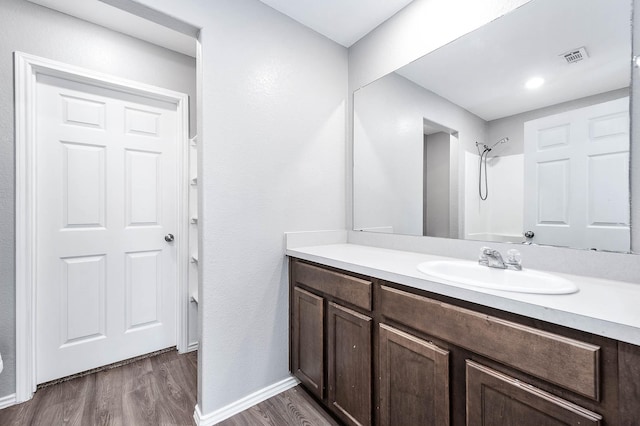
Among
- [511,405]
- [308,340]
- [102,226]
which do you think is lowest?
[308,340]

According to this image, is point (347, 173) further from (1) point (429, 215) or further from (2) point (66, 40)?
(2) point (66, 40)

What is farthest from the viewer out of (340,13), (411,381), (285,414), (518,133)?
(340,13)

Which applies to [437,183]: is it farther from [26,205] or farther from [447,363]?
[26,205]

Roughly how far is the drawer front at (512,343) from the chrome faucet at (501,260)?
1.35 ft

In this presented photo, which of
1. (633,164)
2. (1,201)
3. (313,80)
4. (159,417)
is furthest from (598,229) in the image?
(1,201)

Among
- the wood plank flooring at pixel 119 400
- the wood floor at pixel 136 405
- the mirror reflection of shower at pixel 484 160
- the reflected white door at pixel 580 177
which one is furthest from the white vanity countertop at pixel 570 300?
the wood plank flooring at pixel 119 400

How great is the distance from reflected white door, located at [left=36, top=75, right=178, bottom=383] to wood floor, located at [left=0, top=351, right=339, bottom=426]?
0.72 ft

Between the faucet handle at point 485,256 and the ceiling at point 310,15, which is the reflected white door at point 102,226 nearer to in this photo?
the ceiling at point 310,15

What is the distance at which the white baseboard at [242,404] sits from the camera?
57.9 inches

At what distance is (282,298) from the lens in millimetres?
1774

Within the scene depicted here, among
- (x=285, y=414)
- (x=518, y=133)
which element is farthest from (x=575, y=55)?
(x=285, y=414)

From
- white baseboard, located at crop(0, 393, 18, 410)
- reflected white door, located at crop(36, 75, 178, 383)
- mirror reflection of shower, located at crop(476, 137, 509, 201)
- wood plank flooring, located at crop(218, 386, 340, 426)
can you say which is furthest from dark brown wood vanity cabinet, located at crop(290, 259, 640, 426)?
white baseboard, located at crop(0, 393, 18, 410)

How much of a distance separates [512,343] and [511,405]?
0.18 m

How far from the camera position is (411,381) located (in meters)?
1.06
